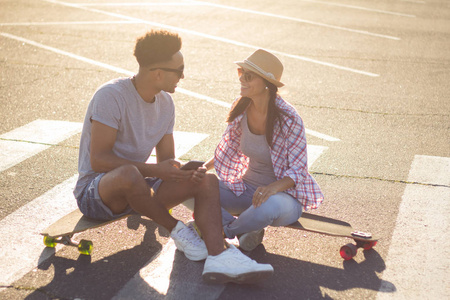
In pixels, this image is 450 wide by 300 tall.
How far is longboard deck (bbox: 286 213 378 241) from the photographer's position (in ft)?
15.3

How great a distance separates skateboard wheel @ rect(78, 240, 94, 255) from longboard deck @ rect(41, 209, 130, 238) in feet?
0.30

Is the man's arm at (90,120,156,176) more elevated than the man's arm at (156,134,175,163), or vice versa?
the man's arm at (90,120,156,176)

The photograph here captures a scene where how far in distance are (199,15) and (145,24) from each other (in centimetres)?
189

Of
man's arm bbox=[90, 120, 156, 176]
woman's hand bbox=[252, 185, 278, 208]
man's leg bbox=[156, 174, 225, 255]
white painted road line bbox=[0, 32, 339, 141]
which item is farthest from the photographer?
white painted road line bbox=[0, 32, 339, 141]

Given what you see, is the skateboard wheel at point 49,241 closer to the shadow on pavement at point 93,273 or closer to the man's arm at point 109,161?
the shadow on pavement at point 93,273

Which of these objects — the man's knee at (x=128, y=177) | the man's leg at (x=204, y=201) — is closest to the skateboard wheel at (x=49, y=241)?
the man's knee at (x=128, y=177)

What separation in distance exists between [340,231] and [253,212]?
71cm

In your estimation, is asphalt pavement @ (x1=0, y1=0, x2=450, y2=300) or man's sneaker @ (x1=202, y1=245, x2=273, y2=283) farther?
asphalt pavement @ (x1=0, y1=0, x2=450, y2=300)

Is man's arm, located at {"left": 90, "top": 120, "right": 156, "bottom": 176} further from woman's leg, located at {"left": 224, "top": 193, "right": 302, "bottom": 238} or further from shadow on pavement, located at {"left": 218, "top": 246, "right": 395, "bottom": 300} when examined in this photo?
shadow on pavement, located at {"left": 218, "top": 246, "right": 395, "bottom": 300}

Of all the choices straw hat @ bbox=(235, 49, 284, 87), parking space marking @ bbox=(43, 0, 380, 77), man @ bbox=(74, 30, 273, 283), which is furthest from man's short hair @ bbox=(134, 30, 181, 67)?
parking space marking @ bbox=(43, 0, 380, 77)

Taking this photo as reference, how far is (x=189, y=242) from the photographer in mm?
4527

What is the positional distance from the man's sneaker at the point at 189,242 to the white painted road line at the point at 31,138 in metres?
2.61

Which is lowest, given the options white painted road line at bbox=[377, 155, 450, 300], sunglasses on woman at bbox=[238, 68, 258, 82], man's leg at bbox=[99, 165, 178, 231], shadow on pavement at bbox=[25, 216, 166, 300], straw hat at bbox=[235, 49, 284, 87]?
shadow on pavement at bbox=[25, 216, 166, 300]

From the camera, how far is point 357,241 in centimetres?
476
